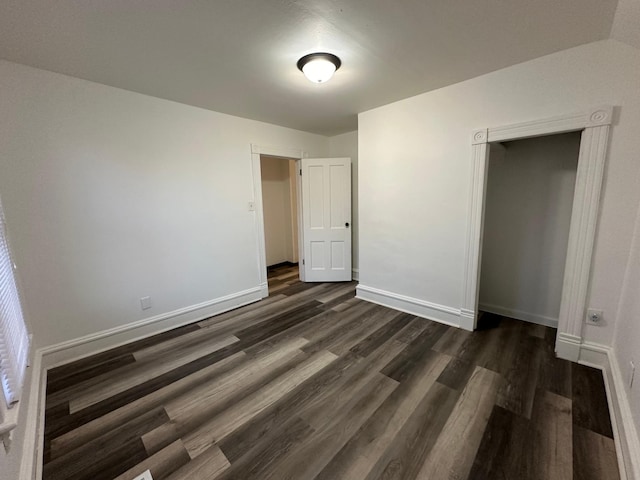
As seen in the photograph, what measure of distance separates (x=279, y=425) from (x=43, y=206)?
2.62 metres

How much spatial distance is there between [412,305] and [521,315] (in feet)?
3.99

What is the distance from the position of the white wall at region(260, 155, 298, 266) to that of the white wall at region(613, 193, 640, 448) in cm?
488

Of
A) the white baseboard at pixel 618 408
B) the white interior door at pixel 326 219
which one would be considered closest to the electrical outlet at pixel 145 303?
the white interior door at pixel 326 219

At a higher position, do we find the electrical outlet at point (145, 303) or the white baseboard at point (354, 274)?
the electrical outlet at point (145, 303)

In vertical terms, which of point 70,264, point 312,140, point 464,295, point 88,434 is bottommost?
point 88,434

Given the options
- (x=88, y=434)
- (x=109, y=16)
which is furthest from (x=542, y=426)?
(x=109, y=16)

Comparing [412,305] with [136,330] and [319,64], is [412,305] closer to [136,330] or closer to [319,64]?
[319,64]

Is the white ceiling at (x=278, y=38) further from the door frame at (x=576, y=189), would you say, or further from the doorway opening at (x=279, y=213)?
the doorway opening at (x=279, y=213)

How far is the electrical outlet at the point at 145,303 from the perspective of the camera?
2746 millimetres

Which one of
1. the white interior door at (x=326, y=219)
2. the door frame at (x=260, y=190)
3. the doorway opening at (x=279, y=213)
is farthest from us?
the doorway opening at (x=279, y=213)

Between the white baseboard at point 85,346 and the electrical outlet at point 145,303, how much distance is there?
0.46 ft

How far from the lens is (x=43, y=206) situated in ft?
7.11

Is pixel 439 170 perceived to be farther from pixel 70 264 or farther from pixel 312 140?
pixel 70 264

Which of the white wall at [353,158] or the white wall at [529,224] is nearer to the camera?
the white wall at [529,224]
